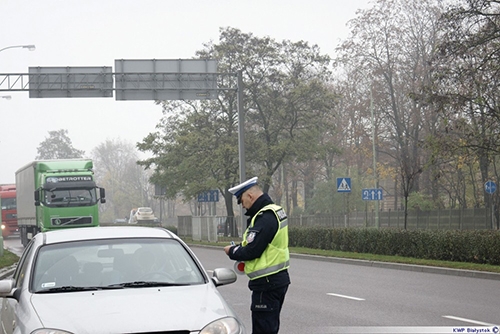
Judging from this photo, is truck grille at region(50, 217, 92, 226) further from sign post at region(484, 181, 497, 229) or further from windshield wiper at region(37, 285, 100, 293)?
windshield wiper at region(37, 285, 100, 293)

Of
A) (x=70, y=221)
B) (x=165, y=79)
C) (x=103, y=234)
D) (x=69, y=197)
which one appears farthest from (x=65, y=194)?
(x=103, y=234)

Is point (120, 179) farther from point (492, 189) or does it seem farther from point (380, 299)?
point (380, 299)

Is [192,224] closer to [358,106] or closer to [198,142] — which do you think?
[198,142]

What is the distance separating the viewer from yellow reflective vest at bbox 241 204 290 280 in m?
7.50

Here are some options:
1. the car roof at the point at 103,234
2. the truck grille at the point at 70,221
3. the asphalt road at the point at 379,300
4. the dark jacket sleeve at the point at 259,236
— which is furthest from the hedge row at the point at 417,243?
the dark jacket sleeve at the point at 259,236

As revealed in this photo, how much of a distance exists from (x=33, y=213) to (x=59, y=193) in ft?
12.4

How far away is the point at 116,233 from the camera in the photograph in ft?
26.6

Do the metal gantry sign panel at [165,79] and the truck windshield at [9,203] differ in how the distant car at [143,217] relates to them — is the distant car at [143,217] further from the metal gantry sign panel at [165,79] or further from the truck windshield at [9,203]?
the metal gantry sign panel at [165,79]

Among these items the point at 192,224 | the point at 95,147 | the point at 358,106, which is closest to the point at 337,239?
the point at 192,224

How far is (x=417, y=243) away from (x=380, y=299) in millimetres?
10613

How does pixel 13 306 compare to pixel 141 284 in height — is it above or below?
below

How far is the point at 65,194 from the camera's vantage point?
36.2m

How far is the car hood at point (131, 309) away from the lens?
6.16 m

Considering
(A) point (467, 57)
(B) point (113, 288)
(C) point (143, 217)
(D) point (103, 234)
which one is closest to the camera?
(B) point (113, 288)
